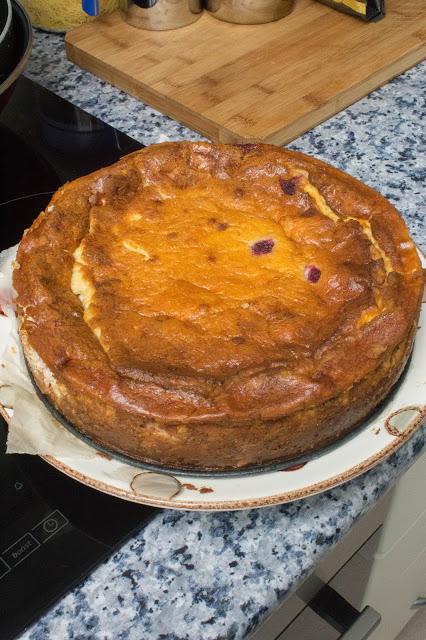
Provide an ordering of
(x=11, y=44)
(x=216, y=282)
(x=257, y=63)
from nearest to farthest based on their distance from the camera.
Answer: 1. (x=216, y=282)
2. (x=11, y=44)
3. (x=257, y=63)

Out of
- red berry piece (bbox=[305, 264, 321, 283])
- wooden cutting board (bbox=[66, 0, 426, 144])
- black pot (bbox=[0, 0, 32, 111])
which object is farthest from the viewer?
wooden cutting board (bbox=[66, 0, 426, 144])

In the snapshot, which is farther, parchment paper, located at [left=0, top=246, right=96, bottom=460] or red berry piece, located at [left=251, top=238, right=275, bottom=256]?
red berry piece, located at [left=251, top=238, right=275, bottom=256]

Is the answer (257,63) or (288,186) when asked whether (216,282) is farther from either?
(257,63)

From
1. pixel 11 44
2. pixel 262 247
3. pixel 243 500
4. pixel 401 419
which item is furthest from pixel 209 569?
Result: pixel 11 44

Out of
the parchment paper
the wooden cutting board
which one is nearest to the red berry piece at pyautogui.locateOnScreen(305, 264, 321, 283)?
the parchment paper

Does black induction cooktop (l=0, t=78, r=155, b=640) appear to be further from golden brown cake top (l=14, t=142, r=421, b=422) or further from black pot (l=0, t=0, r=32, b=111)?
black pot (l=0, t=0, r=32, b=111)

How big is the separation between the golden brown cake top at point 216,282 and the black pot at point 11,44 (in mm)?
223

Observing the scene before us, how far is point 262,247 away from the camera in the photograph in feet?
2.77

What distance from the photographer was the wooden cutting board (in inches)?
47.9

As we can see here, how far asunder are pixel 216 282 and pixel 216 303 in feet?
0.11

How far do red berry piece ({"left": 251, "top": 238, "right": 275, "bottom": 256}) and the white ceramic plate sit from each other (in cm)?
22

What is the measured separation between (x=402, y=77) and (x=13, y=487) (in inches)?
40.3

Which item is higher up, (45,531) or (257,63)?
(257,63)

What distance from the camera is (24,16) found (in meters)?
1.12
